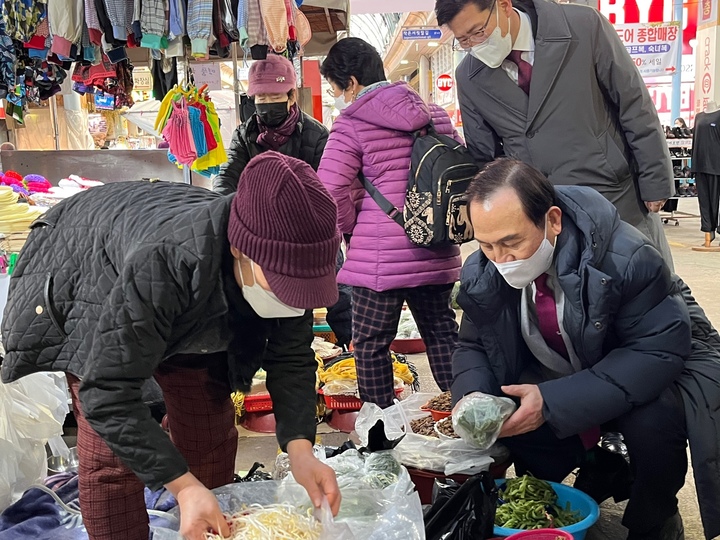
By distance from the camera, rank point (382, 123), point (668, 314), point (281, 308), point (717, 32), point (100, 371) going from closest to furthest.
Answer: point (100, 371) < point (281, 308) < point (668, 314) < point (382, 123) < point (717, 32)

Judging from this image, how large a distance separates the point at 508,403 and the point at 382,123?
1311mm

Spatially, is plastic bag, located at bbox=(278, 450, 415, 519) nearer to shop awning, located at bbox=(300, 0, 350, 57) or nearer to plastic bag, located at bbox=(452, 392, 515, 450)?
plastic bag, located at bbox=(452, 392, 515, 450)

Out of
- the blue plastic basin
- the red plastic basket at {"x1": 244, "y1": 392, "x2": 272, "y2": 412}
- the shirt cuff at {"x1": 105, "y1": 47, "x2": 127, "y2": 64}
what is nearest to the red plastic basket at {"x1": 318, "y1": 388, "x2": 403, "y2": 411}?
the red plastic basket at {"x1": 244, "y1": 392, "x2": 272, "y2": 412}

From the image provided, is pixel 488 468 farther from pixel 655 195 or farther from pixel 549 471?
pixel 655 195

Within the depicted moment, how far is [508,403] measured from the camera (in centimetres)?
228

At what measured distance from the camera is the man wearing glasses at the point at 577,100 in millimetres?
2781

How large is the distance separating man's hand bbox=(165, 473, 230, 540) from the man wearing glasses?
1784 millimetres

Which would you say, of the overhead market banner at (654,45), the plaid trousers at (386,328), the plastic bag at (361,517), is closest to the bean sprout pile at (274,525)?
the plastic bag at (361,517)

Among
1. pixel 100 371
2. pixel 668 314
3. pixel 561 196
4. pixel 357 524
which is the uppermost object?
pixel 561 196

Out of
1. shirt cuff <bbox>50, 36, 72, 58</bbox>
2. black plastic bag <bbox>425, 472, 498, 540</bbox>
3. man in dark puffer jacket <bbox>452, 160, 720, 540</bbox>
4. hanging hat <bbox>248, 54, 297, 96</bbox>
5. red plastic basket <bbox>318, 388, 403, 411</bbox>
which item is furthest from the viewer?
shirt cuff <bbox>50, 36, 72, 58</bbox>

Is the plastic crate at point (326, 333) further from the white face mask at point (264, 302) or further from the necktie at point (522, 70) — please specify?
the white face mask at point (264, 302)

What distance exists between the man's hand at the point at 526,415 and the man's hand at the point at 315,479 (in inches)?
25.6

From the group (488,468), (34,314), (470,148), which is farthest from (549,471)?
(34,314)

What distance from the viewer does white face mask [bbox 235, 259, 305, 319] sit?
66.1 inches
